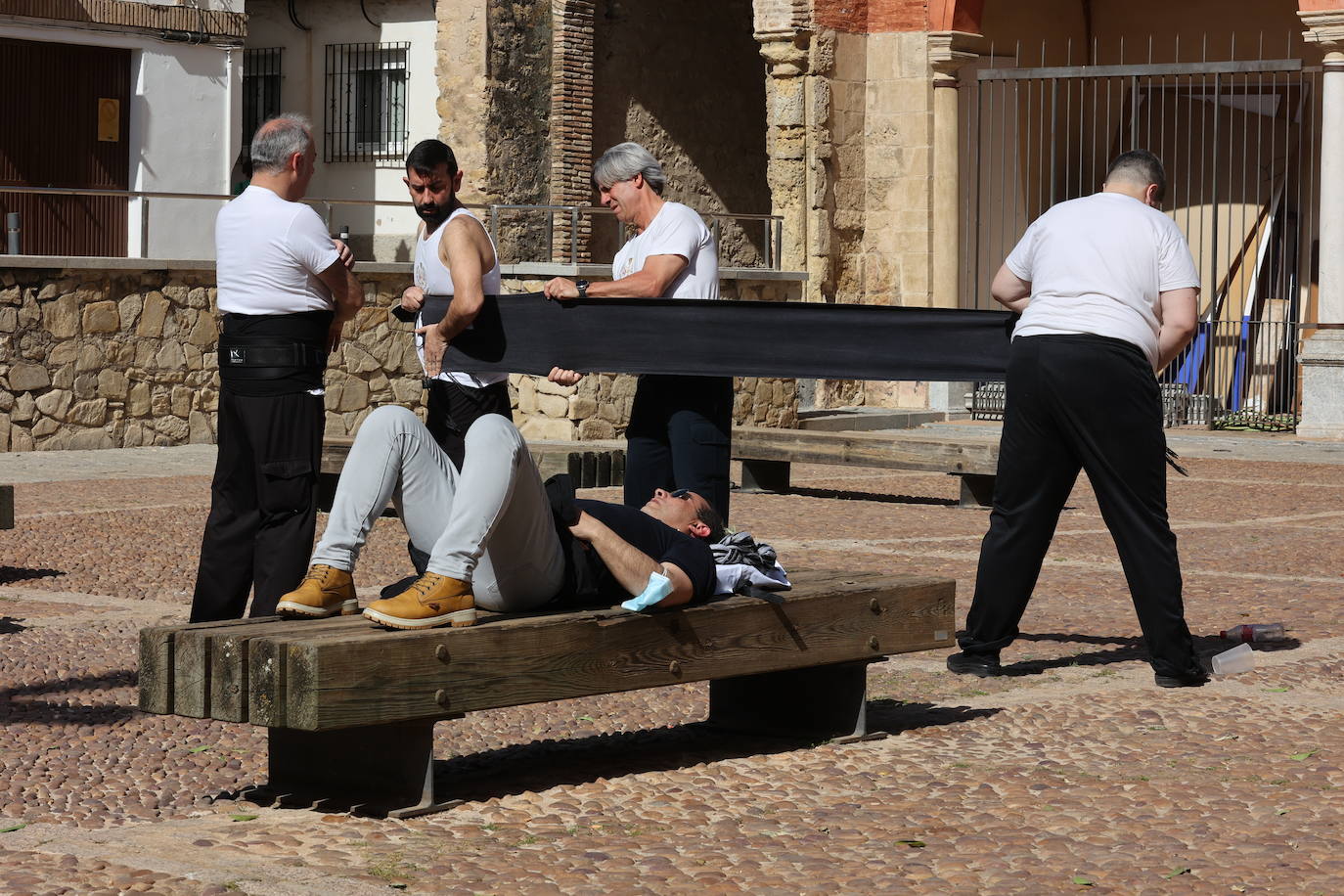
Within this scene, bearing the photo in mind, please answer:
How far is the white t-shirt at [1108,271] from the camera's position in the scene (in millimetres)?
6383

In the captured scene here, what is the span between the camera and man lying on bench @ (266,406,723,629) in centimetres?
476

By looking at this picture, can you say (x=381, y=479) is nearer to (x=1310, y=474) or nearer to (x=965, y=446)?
(x=965, y=446)

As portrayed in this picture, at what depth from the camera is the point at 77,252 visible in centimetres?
1611

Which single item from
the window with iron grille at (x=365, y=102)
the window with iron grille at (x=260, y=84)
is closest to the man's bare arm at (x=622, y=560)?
the window with iron grille at (x=365, y=102)

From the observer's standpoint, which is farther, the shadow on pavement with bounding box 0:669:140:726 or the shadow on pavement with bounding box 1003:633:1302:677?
the shadow on pavement with bounding box 1003:633:1302:677

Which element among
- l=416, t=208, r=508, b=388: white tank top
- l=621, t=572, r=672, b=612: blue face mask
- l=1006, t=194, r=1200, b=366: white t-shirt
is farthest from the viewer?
l=416, t=208, r=508, b=388: white tank top

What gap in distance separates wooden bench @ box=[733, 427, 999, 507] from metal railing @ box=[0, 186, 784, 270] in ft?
4.87

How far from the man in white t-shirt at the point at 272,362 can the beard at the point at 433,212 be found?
0.32m

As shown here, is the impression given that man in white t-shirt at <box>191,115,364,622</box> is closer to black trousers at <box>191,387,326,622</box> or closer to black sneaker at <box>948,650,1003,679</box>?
black trousers at <box>191,387,326,622</box>

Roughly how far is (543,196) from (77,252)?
27.1 ft

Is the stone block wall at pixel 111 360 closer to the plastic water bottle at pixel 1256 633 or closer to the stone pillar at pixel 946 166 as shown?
the stone pillar at pixel 946 166

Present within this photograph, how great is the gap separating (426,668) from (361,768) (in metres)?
0.36

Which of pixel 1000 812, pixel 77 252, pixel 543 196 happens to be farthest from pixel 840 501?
pixel 543 196

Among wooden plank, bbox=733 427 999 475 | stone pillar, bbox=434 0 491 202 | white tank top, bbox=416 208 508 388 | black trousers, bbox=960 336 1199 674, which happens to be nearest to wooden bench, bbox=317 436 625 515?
wooden plank, bbox=733 427 999 475
